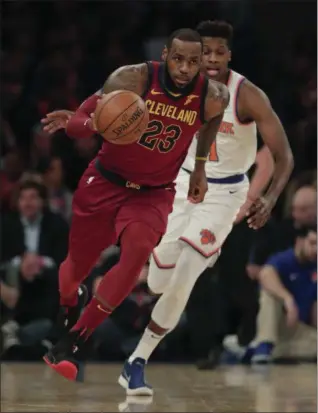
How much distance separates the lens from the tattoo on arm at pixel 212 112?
22.8 ft

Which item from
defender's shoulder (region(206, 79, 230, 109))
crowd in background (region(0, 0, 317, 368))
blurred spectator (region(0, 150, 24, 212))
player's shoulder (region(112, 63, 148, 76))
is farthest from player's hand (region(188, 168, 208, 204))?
blurred spectator (region(0, 150, 24, 212))

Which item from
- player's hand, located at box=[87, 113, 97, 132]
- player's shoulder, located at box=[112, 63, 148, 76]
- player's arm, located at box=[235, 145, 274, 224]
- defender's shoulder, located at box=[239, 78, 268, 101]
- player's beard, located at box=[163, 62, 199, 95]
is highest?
player's shoulder, located at box=[112, 63, 148, 76]

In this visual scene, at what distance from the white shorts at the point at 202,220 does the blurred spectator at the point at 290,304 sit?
7.62 feet

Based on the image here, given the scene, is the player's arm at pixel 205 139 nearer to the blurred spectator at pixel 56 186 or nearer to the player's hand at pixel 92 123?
the player's hand at pixel 92 123

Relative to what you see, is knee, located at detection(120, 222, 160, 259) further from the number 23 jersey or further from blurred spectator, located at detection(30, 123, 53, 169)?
blurred spectator, located at detection(30, 123, 53, 169)

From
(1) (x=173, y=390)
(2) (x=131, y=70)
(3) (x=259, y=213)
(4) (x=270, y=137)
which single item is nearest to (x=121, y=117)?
(2) (x=131, y=70)

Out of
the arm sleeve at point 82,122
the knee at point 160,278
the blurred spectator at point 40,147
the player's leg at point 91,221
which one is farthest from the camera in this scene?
the blurred spectator at point 40,147

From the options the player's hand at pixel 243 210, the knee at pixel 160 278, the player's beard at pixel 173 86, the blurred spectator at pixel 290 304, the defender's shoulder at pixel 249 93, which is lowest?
the blurred spectator at pixel 290 304

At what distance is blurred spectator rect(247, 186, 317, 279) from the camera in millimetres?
10445

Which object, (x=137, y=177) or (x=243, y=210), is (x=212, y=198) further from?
(x=137, y=177)

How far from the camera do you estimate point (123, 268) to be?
6.86 m

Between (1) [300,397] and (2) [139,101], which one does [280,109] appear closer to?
(1) [300,397]

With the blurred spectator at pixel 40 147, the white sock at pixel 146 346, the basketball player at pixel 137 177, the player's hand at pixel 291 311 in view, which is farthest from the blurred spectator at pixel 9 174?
the basketball player at pixel 137 177

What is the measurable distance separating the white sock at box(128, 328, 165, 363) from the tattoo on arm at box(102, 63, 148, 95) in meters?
1.86
